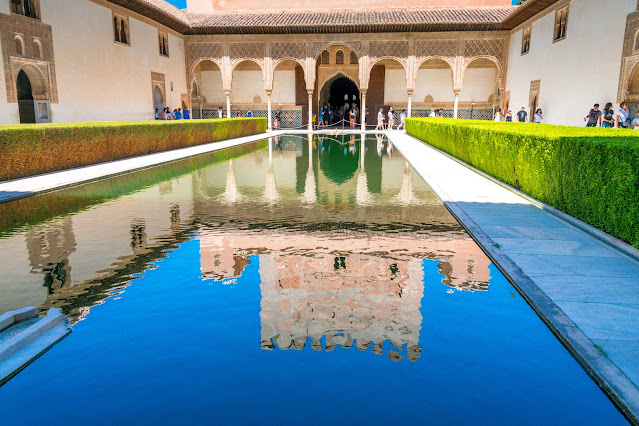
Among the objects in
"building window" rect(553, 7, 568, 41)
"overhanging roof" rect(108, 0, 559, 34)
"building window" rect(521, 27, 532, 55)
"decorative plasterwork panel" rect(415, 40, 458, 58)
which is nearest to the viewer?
"building window" rect(553, 7, 568, 41)

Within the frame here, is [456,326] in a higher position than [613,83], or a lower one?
lower

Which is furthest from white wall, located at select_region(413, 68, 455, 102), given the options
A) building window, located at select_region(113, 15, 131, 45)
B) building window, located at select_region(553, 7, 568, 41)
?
building window, located at select_region(113, 15, 131, 45)

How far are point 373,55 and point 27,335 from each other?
81.5 ft

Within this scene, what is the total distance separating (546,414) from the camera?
7.50 ft

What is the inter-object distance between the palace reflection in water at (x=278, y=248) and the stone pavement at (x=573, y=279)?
1.05 feet

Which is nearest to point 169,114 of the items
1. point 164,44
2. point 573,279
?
point 164,44

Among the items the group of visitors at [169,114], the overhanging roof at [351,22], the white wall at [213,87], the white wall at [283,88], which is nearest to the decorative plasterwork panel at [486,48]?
the overhanging roof at [351,22]

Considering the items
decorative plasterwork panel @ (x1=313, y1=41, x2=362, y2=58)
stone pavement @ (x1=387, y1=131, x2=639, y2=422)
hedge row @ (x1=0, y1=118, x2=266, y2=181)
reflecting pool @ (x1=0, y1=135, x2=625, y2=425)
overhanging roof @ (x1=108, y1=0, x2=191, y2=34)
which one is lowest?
reflecting pool @ (x1=0, y1=135, x2=625, y2=425)

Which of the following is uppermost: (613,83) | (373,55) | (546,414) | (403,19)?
(403,19)

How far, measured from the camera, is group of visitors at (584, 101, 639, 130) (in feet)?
44.3

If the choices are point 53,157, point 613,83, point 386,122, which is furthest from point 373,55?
point 53,157

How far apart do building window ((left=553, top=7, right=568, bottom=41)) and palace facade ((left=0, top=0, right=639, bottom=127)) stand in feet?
0.21

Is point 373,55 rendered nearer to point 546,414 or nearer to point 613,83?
point 613,83

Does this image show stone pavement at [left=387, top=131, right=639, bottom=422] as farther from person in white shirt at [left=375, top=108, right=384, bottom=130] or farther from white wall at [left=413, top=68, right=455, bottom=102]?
Answer: white wall at [left=413, top=68, right=455, bottom=102]
